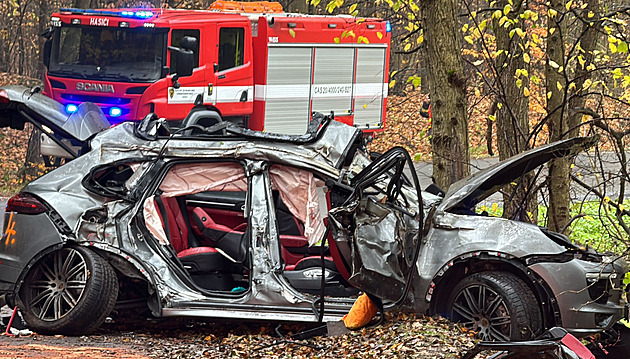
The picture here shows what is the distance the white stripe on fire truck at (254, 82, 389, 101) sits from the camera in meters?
17.4

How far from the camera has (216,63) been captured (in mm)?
15914

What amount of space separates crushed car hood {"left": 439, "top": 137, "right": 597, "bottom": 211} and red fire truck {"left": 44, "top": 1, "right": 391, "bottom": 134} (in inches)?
249

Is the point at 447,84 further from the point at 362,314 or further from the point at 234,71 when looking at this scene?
the point at 234,71

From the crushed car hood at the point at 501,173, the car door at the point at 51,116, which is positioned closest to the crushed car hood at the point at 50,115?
the car door at the point at 51,116

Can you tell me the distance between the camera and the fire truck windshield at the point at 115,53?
14.7 metres

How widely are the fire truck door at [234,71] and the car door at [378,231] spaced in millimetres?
10222

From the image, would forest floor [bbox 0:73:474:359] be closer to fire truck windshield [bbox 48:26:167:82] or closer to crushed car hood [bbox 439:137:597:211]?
crushed car hood [bbox 439:137:597:211]

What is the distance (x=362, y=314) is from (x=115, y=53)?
1016 cm

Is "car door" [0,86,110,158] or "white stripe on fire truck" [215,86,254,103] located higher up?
"white stripe on fire truck" [215,86,254,103]

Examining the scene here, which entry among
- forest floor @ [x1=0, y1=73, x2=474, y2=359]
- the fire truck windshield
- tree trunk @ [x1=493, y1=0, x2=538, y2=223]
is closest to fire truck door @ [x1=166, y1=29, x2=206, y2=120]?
the fire truck windshield

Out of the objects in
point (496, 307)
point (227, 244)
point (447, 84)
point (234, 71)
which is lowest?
point (496, 307)

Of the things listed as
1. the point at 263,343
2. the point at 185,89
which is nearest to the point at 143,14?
the point at 185,89

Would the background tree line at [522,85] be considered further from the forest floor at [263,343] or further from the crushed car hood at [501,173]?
the forest floor at [263,343]

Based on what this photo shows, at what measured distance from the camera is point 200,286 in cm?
677
